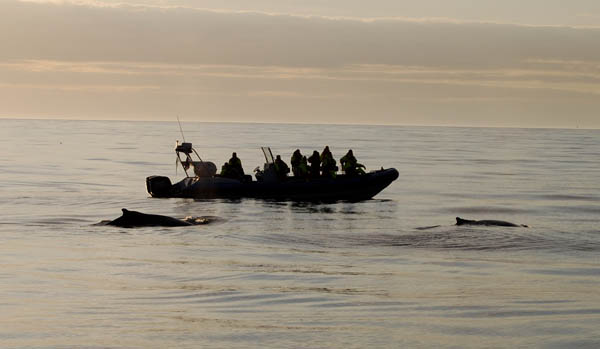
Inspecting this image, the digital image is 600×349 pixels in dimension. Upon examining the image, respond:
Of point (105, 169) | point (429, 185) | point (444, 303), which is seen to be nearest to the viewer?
point (444, 303)

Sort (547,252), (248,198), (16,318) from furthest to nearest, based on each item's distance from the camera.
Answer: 1. (248,198)
2. (547,252)
3. (16,318)

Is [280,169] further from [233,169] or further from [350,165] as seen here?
[350,165]

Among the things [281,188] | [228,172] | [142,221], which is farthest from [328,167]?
[142,221]

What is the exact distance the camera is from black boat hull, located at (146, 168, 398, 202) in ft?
119

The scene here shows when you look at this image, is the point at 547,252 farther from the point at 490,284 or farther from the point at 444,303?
the point at 444,303

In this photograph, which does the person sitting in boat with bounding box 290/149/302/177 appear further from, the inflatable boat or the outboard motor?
the outboard motor

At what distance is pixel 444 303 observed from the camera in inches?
611

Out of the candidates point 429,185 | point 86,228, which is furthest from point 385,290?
point 429,185

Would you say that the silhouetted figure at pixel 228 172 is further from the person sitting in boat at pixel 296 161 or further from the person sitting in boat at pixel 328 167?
the person sitting in boat at pixel 328 167

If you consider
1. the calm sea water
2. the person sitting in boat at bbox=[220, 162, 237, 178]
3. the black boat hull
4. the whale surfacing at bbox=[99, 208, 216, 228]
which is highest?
the person sitting in boat at bbox=[220, 162, 237, 178]

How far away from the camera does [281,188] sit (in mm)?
36500

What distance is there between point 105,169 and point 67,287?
50360 millimetres

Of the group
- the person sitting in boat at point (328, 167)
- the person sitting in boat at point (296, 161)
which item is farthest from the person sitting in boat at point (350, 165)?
the person sitting in boat at point (296, 161)

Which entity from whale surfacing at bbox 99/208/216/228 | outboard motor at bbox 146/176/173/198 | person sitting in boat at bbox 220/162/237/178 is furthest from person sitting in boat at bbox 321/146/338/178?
whale surfacing at bbox 99/208/216/228
